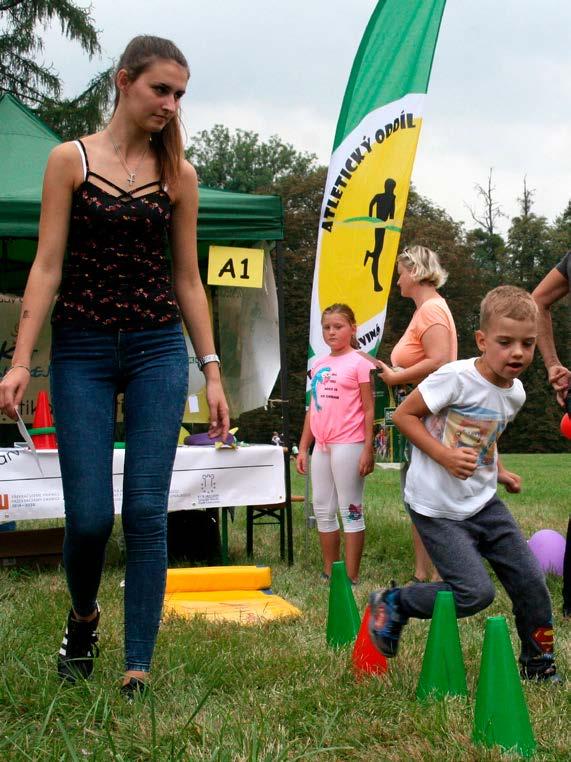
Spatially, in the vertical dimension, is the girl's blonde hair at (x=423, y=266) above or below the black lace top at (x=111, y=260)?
Answer: above

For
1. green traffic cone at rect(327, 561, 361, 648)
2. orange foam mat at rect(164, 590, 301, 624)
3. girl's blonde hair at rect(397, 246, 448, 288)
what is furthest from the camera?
girl's blonde hair at rect(397, 246, 448, 288)

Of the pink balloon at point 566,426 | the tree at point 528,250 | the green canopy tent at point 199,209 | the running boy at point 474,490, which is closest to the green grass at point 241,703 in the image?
the running boy at point 474,490

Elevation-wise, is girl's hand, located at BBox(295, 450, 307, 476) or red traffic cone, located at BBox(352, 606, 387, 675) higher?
girl's hand, located at BBox(295, 450, 307, 476)

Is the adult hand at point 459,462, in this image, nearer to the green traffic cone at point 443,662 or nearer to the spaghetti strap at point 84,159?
the green traffic cone at point 443,662

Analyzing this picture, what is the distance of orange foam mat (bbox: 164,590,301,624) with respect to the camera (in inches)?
159

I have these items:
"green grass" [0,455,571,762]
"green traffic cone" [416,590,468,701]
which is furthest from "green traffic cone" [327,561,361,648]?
"green traffic cone" [416,590,468,701]

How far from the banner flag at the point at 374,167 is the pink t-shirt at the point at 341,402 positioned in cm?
83

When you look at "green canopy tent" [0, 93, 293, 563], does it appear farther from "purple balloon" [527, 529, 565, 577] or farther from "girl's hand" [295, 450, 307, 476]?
Answer: "purple balloon" [527, 529, 565, 577]

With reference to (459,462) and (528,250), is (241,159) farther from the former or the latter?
(459,462)

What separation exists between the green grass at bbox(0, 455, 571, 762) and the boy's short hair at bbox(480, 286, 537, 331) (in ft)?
3.74

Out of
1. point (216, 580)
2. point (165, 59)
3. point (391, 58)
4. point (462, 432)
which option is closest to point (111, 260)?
point (165, 59)

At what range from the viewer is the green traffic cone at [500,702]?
231cm

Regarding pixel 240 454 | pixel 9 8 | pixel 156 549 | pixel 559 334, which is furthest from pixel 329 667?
pixel 559 334

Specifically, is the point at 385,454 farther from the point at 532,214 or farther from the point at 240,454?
the point at 532,214
